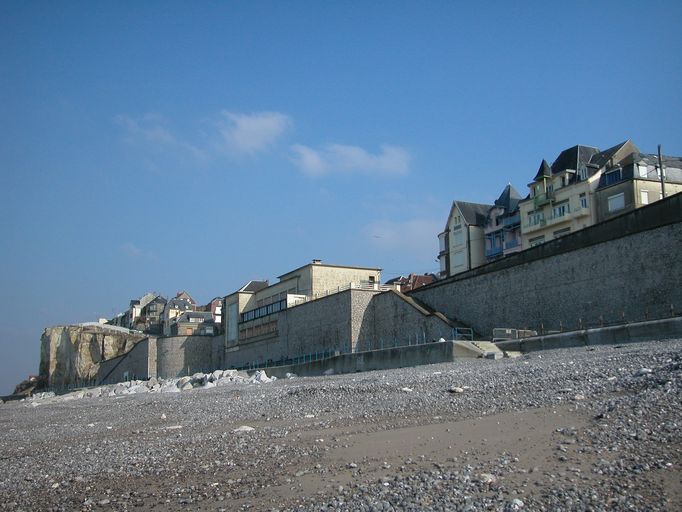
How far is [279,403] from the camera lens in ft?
52.9

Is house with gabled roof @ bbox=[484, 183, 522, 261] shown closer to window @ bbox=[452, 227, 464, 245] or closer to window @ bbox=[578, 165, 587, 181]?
window @ bbox=[452, 227, 464, 245]

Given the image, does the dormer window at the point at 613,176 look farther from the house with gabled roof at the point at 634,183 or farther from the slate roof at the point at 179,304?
the slate roof at the point at 179,304

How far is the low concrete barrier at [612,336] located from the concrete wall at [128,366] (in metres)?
56.2

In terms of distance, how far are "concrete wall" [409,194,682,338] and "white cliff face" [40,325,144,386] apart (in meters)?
63.9

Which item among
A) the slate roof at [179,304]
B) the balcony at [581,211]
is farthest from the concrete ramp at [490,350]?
the slate roof at [179,304]

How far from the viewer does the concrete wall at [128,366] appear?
74.5 metres

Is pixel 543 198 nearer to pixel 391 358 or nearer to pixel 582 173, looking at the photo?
pixel 582 173

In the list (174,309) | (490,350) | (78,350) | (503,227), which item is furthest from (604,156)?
(174,309)

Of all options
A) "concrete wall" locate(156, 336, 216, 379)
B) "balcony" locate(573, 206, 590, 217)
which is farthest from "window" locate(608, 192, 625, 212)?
"concrete wall" locate(156, 336, 216, 379)

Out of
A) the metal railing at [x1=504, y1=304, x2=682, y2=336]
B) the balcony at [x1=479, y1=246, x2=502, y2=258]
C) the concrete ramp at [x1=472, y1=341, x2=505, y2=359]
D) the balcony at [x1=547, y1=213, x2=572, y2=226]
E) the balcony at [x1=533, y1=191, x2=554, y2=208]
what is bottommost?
the concrete ramp at [x1=472, y1=341, x2=505, y2=359]

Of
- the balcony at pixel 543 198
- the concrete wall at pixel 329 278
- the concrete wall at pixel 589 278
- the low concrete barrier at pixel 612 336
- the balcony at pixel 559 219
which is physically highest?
the balcony at pixel 543 198

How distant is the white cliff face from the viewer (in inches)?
3514


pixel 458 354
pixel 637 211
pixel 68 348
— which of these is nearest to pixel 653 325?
pixel 458 354

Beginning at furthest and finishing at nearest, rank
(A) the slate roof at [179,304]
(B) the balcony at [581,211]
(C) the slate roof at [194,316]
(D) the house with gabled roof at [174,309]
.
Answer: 1. (A) the slate roof at [179,304]
2. (D) the house with gabled roof at [174,309]
3. (C) the slate roof at [194,316]
4. (B) the balcony at [581,211]
